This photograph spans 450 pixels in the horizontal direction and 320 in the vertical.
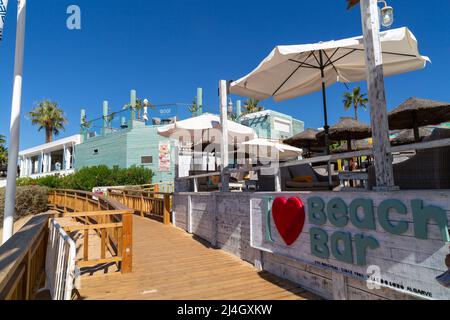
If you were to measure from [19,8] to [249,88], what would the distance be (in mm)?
5194

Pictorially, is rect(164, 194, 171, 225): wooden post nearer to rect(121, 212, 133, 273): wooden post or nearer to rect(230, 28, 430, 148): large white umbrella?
rect(121, 212, 133, 273): wooden post

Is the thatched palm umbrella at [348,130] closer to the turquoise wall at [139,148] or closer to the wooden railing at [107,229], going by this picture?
the wooden railing at [107,229]

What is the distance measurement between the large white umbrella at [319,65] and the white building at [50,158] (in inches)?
951

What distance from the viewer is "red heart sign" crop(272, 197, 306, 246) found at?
412 centimetres

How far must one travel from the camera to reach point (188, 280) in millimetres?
4730

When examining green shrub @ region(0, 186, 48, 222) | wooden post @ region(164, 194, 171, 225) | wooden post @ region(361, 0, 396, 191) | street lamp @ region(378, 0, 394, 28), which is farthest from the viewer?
green shrub @ region(0, 186, 48, 222)

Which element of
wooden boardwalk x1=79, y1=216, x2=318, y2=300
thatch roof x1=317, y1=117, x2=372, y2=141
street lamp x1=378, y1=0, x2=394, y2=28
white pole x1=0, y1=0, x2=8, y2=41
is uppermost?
white pole x1=0, y1=0, x2=8, y2=41

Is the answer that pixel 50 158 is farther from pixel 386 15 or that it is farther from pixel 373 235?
pixel 373 235

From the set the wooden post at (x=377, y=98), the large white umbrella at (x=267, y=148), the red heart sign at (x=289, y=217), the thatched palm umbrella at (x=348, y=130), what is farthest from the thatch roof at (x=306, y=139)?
the wooden post at (x=377, y=98)

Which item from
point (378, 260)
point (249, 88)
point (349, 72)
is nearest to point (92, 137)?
point (249, 88)

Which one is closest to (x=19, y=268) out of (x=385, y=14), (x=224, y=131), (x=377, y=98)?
(x=377, y=98)

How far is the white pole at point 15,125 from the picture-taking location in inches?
211

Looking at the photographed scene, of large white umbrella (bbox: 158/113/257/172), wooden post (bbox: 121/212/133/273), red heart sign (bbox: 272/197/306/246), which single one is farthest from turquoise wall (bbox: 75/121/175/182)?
red heart sign (bbox: 272/197/306/246)

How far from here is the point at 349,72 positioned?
6621mm
